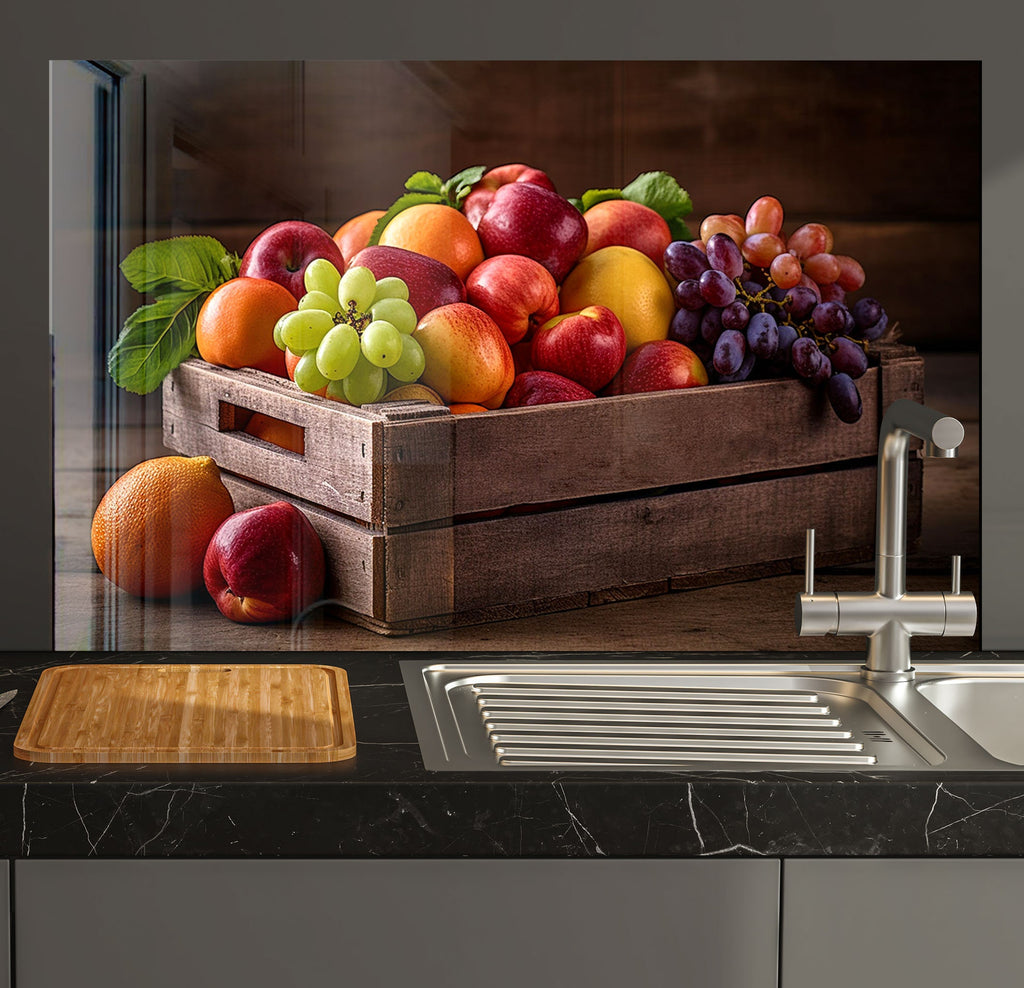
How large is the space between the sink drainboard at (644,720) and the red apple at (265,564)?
159 millimetres

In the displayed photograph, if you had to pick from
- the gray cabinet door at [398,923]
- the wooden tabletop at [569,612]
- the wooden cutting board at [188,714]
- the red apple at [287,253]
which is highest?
the red apple at [287,253]

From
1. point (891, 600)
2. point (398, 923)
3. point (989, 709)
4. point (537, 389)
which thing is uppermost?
point (537, 389)

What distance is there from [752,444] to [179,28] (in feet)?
2.61

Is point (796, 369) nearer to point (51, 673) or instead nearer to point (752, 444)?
point (752, 444)

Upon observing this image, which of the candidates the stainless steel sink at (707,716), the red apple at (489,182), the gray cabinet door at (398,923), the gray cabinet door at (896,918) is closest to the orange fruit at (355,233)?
the red apple at (489,182)

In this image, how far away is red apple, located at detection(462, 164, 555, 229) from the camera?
63.0 inches

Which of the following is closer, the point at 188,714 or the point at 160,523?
the point at 188,714

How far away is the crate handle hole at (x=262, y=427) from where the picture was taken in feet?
5.15

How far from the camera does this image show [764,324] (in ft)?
5.35

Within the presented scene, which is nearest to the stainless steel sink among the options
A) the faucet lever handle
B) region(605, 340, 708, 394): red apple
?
the faucet lever handle

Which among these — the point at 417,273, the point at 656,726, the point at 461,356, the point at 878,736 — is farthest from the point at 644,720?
the point at 417,273

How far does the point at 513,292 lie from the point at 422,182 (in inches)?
6.4

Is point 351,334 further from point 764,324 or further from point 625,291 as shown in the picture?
point 764,324

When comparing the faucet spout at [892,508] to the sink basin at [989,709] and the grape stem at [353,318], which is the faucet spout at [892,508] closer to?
the sink basin at [989,709]
